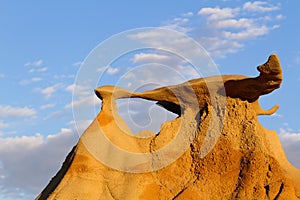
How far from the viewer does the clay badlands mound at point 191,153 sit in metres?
23.2

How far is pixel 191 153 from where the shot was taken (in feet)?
80.3

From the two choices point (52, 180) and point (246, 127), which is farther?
point (52, 180)

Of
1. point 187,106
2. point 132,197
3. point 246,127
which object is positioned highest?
point 187,106

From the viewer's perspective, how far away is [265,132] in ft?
81.1

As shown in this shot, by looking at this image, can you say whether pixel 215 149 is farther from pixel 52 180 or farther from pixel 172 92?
pixel 52 180

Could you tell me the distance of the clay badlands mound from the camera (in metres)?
23.2

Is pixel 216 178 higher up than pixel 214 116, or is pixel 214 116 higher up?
pixel 214 116

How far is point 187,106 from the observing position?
2541cm

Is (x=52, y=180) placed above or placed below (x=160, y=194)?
above

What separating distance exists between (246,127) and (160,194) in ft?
13.0

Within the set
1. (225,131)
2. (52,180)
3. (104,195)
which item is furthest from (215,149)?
(52,180)

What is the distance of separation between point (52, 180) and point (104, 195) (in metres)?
3.24

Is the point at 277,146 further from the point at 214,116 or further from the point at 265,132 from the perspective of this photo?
the point at 214,116

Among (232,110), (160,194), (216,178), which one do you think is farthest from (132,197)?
(232,110)
